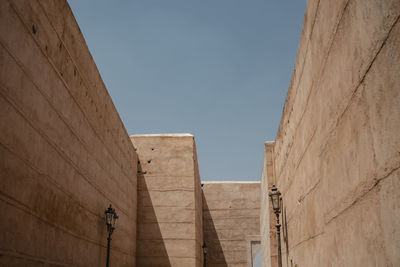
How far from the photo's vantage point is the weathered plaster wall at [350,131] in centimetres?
213

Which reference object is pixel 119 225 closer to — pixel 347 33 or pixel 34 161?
pixel 34 161

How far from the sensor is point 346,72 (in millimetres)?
2990

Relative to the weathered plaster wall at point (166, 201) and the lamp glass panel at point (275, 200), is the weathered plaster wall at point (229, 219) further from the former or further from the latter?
the lamp glass panel at point (275, 200)

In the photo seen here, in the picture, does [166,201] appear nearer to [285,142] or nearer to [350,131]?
[285,142]

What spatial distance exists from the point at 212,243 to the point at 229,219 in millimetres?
1247

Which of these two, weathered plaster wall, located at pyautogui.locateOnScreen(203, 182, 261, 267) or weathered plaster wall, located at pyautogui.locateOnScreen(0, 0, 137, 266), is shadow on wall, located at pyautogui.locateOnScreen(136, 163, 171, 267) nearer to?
weathered plaster wall, located at pyautogui.locateOnScreen(0, 0, 137, 266)

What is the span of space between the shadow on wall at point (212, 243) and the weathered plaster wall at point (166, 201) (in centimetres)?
471

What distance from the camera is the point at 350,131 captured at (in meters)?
2.96

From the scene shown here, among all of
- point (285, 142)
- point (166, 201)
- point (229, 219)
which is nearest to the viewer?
point (285, 142)

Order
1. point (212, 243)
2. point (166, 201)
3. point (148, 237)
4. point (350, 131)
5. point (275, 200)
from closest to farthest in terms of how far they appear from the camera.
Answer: point (350, 131) → point (275, 200) → point (148, 237) → point (166, 201) → point (212, 243)

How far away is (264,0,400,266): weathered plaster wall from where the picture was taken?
83.7 inches

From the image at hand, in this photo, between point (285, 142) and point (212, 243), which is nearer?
point (285, 142)

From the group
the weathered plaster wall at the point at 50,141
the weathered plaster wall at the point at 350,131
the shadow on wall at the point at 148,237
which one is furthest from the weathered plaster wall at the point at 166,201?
the weathered plaster wall at the point at 350,131

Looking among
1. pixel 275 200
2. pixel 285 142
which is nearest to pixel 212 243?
pixel 275 200
